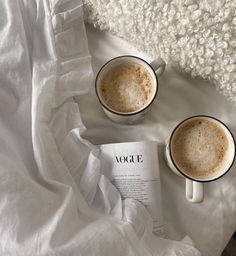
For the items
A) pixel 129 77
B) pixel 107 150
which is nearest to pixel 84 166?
pixel 107 150

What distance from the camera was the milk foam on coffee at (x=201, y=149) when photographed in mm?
600

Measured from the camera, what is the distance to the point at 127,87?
2.06 ft

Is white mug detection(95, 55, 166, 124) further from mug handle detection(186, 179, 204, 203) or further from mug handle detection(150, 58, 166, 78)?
mug handle detection(186, 179, 204, 203)

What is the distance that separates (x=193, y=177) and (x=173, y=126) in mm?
91

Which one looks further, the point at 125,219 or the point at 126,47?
the point at 126,47

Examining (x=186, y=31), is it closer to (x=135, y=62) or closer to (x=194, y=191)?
(x=135, y=62)

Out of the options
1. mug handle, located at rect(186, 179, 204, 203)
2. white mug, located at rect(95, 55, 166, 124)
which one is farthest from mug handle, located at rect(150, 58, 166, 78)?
mug handle, located at rect(186, 179, 204, 203)

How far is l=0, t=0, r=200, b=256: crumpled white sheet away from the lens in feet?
1.74

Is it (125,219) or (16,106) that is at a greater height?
(16,106)

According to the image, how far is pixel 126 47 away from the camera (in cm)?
68

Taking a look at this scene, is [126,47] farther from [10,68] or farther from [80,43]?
[10,68]

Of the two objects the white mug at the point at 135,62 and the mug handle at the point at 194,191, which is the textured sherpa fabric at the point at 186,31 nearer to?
the white mug at the point at 135,62

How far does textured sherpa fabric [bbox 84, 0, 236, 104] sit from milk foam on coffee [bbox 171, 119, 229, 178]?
63mm

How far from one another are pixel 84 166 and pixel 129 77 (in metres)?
0.14
